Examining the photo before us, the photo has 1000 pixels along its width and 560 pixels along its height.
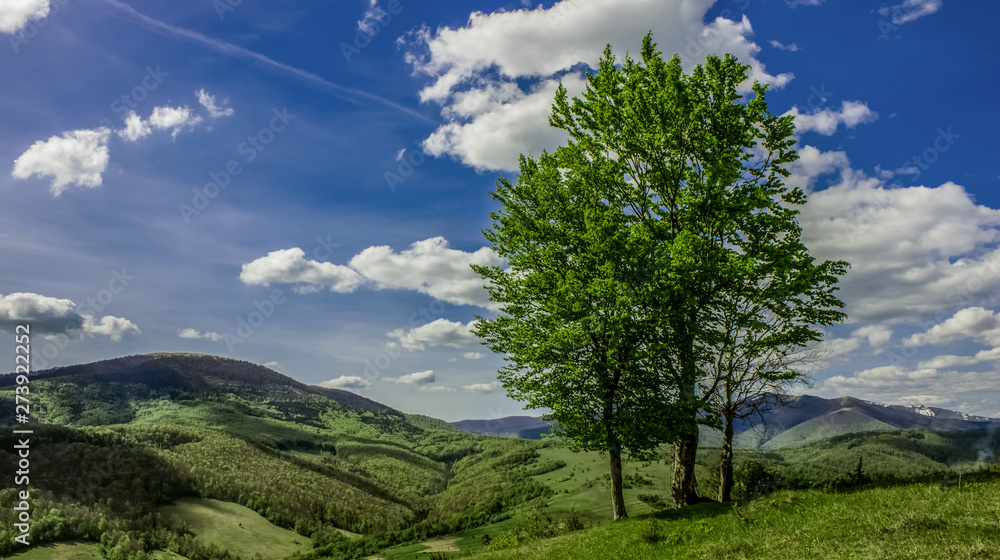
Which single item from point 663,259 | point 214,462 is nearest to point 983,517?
point 663,259

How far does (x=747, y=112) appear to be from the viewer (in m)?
23.0

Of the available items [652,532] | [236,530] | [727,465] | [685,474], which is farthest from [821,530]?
[236,530]

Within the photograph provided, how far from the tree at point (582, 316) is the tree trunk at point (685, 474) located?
2.42 metres

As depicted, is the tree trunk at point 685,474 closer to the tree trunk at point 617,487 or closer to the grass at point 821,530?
the tree trunk at point 617,487

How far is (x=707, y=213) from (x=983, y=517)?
13.6m

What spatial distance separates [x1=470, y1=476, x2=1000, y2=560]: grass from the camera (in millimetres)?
9867

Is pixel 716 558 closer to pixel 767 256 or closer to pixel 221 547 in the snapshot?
pixel 767 256

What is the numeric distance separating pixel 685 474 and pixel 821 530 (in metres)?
10.6

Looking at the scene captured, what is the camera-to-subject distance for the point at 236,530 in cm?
14350

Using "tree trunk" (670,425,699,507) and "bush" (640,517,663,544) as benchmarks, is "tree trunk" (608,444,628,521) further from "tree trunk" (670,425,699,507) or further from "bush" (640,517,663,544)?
"bush" (640,517,663,544)

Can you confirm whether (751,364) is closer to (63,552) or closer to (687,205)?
(687,205)

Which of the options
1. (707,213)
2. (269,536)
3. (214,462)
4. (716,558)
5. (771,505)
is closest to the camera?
(716,558)

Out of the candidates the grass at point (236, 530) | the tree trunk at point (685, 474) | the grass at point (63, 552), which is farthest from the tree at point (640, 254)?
the grass at point (236, 530)

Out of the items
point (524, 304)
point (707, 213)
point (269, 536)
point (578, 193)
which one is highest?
point (578, 193)
